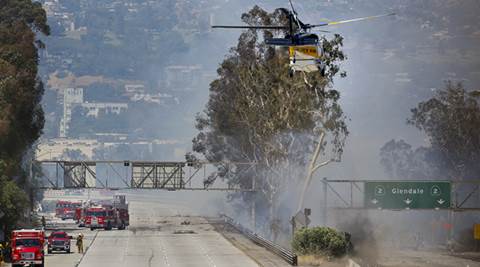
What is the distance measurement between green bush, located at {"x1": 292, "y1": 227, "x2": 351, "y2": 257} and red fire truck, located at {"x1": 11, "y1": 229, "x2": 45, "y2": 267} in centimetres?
2076

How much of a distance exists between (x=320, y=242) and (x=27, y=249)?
2253cm

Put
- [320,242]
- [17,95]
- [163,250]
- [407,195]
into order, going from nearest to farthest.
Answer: [320,242] < [163,250] < [407,195] < [17,95]

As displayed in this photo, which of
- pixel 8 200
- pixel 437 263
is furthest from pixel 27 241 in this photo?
pixel 437 263

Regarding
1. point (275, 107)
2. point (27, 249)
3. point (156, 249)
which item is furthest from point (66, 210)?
point (27, 249)

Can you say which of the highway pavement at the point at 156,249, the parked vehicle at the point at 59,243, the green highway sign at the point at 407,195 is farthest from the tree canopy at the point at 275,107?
the parked vehicle at the point at 59,243

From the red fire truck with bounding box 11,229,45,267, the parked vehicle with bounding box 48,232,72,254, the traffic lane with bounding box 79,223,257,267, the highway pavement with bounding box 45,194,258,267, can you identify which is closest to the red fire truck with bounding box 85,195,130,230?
the highway pavement with bounding box 45,194,258,267

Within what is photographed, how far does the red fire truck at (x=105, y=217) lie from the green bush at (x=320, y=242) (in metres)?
38.9

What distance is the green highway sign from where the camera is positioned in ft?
367

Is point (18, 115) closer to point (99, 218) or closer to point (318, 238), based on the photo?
point (99, 218)

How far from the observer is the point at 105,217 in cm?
13288

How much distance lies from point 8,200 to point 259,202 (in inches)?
2632

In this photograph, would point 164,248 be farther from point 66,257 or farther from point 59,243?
point 66,257

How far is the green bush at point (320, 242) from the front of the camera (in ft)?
310

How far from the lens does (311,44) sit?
6925 cm
